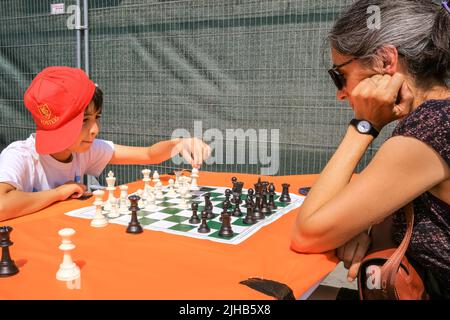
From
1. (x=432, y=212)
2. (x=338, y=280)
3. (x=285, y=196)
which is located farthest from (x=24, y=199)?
(x=338, y=280)

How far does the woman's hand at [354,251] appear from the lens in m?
1.33

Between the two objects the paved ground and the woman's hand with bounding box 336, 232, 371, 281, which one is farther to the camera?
the paved ground

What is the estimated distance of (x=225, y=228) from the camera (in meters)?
1.54

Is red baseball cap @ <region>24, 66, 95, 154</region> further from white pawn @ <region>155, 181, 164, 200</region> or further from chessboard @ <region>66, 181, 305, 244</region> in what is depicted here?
white pawn @ <region>155, 181, 164, 200</region>

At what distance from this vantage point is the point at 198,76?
4.38 metres

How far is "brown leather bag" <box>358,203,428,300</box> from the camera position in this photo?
1.17 meters

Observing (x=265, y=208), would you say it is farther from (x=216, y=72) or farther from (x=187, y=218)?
(x=216, y=72)

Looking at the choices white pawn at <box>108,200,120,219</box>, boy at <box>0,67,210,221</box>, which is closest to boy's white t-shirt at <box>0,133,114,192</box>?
boy at <box>0,67,210,221</box>

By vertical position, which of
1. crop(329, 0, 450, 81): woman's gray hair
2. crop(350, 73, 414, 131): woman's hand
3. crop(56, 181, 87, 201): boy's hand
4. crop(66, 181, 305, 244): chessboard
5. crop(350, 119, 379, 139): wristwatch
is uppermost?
crop(329, 0, 450, 81): woman's gray hair

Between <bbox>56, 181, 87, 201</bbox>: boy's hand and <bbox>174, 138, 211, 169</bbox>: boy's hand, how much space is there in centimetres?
71

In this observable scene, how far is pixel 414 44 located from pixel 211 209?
1045mm

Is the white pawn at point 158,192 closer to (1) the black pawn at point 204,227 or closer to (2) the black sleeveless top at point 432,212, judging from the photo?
(1) the black pawn at point 204,227

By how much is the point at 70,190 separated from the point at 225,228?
3.00 feet

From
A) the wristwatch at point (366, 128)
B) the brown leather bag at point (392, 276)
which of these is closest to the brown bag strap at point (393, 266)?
the brown leather bag at point (392, 276)
